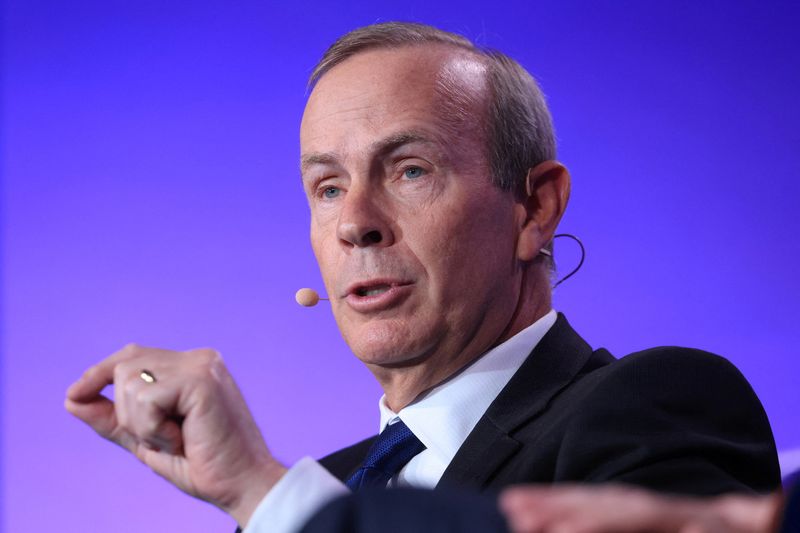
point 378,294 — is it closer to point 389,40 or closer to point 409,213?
point 409,213

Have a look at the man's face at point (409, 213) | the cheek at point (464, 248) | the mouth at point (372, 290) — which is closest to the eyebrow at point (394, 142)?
the man's face at point (409, 213)

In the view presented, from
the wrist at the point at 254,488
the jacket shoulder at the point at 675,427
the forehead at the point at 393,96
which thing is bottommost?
the jacket shoulder at the point at 675,427

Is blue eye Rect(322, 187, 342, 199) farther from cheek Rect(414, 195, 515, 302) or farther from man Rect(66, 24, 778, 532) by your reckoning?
cheek Rect(414, 195, 515, 302)

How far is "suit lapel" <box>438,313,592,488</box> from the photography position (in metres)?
1.56

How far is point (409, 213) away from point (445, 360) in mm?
267

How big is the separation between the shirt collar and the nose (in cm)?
27

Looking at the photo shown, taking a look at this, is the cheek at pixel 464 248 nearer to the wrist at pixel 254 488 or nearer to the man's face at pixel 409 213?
the man's face at pixel 409 213

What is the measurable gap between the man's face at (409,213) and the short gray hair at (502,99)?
1.3 inches

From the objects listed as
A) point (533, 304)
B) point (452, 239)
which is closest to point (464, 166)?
point (452, 239)

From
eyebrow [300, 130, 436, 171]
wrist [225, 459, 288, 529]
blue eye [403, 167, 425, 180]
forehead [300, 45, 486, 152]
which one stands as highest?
forehead [300, 45, 486, 152]

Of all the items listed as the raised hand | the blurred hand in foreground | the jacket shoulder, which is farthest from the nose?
the blurred hand in foreground

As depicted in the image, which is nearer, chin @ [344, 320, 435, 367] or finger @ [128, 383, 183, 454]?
finger @ [128, 383, 183, 454]

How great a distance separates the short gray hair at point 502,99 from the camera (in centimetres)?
192

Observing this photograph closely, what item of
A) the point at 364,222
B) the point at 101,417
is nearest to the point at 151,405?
the point at 101,417
